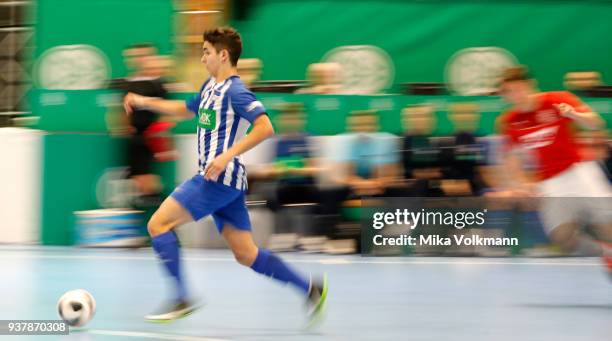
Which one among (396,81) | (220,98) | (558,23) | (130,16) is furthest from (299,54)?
(220,98)

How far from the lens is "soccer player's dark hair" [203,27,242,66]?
6555mm

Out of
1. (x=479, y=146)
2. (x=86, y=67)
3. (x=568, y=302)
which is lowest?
(x=568, y=302)

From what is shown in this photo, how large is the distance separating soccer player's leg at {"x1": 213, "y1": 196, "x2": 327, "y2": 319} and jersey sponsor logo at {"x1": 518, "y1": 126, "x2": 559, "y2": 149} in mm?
2571

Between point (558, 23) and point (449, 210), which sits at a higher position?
point (558, 23)

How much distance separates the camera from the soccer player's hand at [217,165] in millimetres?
6312

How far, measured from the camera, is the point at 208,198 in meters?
6.52

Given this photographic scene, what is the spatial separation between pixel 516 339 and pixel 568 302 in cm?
201

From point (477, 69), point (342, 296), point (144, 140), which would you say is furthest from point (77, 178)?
point (342, 296)

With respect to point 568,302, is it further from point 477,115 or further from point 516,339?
point 477,115

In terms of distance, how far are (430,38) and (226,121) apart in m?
6.59

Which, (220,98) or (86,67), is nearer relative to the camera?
(220,98)

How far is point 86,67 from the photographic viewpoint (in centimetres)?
1263

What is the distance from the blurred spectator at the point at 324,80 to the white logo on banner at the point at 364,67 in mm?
129

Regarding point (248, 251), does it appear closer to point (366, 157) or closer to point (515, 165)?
point (515, 165)
